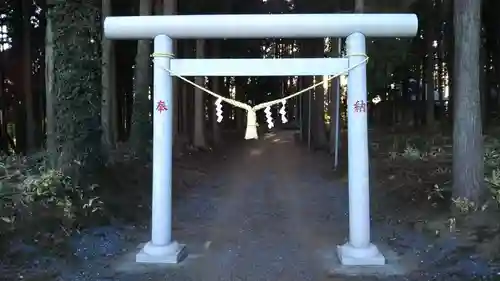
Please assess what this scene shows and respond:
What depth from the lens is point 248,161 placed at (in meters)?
21.4

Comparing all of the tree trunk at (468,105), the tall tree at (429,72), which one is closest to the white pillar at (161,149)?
the tree trunk at (468,105)

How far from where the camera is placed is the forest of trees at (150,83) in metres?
8.73

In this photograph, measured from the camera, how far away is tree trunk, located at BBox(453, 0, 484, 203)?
27.7 feet

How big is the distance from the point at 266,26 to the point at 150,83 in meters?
11.8

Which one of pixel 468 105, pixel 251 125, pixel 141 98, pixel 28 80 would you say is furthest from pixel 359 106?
pixel 28 80

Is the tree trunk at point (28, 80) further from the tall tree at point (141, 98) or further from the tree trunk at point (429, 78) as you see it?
the tree trunk at point (429, 78)

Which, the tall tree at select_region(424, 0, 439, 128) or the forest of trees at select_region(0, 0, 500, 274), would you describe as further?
the tall tree at select_region(424, 0, 439, 128)

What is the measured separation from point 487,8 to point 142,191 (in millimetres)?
14809

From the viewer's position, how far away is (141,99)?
14797mm

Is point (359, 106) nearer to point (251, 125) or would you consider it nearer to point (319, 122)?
point (251, 125)

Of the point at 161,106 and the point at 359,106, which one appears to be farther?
the point at 161,106

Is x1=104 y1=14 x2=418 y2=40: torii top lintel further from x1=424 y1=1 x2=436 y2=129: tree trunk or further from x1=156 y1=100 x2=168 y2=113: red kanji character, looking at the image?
x1=424 y1=1 x2=436 y2=129: tree trunk

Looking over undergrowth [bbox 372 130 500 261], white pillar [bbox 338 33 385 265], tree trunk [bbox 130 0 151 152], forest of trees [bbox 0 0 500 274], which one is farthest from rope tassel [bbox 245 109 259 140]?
tree trunk [bbox 130 0 151 152]

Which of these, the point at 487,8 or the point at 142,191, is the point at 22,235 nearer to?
the point at 142,191
